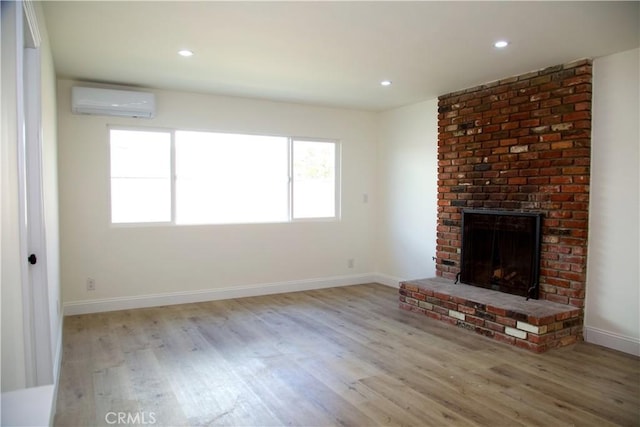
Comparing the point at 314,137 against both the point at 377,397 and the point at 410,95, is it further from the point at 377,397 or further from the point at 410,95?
the point at 377,397

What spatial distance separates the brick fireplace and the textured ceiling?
226mm

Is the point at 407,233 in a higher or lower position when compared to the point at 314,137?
lower

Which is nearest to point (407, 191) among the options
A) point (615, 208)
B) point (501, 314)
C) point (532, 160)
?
point (532, 160)

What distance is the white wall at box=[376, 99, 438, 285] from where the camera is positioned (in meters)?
5.37

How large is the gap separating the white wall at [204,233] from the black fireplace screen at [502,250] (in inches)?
72.7

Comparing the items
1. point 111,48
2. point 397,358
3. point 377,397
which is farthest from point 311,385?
point 111,48

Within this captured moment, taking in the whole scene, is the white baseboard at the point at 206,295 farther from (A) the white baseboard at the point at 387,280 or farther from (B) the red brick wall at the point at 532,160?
(B) the red brick wall at the point at 532,160

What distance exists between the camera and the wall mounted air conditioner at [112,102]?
4277 mm

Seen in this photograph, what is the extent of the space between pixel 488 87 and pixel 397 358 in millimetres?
2928

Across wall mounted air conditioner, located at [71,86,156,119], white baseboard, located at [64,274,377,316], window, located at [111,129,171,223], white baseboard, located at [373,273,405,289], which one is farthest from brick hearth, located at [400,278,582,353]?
wall mounted air conditioner, located at [71,86,156,119]

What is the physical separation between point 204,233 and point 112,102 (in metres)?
1.72

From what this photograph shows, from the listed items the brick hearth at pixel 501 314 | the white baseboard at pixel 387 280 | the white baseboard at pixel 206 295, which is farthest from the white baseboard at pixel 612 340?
the white baseboard at pixel 206 295

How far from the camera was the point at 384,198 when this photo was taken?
6180 millimetres

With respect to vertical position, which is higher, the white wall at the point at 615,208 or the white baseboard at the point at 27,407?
the white wall at the point at 615,208
